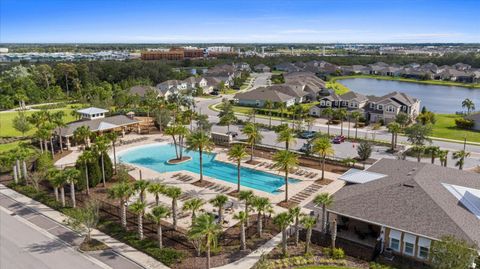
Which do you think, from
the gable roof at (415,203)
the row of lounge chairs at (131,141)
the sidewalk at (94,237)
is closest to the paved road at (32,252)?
the sidewalk at (94,237)

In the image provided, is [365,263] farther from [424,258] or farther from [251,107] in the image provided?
[251,107]

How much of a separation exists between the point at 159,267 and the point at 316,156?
97.3 feet

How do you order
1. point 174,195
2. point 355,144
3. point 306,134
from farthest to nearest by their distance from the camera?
point 306,134
point 355,144
point 174,195

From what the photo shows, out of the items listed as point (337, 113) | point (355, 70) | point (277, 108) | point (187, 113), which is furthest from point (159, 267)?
point (355, 70)

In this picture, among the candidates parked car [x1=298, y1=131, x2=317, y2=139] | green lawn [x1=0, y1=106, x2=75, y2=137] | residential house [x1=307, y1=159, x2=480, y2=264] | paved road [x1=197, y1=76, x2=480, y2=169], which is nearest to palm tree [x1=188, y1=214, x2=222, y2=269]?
residential house [x1=307, y1=159, x2=480, y2=264]

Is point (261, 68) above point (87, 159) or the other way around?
above

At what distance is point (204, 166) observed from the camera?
4772 centimetres

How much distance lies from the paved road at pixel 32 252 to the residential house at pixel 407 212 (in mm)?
18649

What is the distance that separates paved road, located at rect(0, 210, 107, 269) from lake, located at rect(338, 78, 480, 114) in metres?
85.3

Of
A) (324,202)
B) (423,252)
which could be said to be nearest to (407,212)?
(423,252)

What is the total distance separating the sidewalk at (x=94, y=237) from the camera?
2561 centimetres

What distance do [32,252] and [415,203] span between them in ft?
91.6

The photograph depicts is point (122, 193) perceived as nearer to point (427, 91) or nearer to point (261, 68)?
point (427, 91)

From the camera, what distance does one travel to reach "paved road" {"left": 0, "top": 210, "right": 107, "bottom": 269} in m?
25.5
